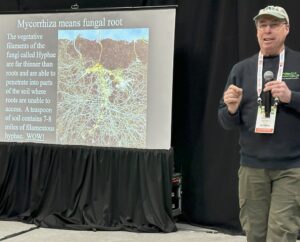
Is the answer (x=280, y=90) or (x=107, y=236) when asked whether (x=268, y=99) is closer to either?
(x=280, y=90)

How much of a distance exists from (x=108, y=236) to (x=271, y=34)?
2.51 meters

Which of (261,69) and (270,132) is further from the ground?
(261,69)

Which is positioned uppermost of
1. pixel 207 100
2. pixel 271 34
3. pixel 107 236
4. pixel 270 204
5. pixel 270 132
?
pixel 271 34

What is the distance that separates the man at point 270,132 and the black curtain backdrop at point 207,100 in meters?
1.90

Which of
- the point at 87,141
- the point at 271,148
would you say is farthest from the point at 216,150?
the point at 271,148

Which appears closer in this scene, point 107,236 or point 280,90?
point 280,90

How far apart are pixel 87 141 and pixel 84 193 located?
0.47m

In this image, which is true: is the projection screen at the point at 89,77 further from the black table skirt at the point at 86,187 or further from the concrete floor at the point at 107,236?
the concrete floor at the point at 107,236

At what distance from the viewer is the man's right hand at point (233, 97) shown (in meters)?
2.49

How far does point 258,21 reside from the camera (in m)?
2.59

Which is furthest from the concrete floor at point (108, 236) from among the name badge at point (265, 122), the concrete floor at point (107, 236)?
the name badge at point (265, 122)

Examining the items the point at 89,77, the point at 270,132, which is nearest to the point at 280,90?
the point at 270,132

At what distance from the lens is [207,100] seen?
Answer: 4.71m

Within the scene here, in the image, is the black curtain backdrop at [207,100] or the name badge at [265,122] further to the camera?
the black curtain backdrop at [207,100]
